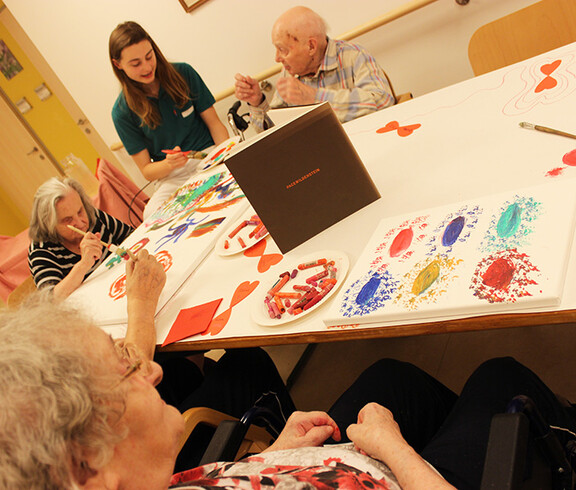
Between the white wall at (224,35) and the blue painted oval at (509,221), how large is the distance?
7.42 ft

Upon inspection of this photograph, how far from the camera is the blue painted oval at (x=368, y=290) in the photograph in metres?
0.93

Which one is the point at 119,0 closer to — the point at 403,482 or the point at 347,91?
the point at 347,91

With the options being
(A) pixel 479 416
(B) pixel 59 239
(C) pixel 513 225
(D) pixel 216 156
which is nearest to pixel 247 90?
(D) pixel 216 156

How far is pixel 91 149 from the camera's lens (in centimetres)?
527

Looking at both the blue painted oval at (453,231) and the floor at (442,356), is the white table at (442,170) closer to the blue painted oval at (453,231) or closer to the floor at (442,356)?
the blue painted oval at (453,231)

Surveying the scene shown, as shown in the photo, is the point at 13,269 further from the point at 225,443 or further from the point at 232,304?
the point at 225,443

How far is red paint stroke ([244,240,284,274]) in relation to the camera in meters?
1.28

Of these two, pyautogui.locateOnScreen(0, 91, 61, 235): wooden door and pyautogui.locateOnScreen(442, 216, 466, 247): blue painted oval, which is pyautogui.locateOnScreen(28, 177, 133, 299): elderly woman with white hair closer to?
pyautogui.locateOnScreen(442, 216, 466, 247): blue painted oval

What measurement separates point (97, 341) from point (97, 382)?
0.24 ft

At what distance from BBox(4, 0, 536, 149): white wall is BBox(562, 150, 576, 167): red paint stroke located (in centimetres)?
206

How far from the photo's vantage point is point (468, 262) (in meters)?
0.85

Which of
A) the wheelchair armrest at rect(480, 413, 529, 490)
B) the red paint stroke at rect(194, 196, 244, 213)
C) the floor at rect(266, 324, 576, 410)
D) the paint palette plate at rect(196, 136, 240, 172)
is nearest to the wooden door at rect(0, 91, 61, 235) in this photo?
the paint palette plate at rect(196, 136, 240, 172)

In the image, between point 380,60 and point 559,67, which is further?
point 380,60

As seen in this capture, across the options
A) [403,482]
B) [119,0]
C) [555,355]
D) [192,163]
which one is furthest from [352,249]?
[119,0]
